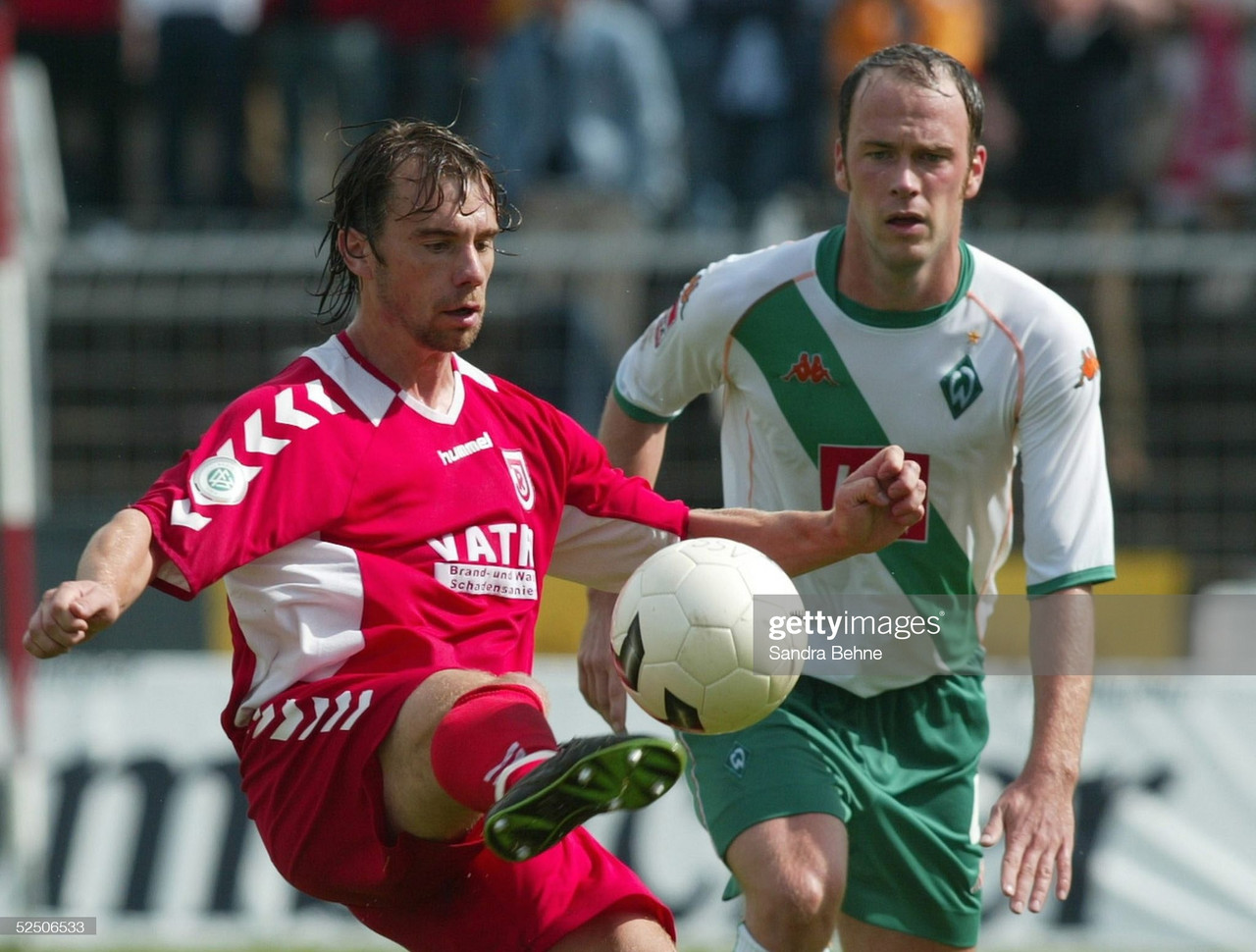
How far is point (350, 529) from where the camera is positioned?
4387 mm

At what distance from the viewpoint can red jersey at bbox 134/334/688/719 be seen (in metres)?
4.28

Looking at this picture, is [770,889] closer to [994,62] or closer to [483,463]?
[483,463]

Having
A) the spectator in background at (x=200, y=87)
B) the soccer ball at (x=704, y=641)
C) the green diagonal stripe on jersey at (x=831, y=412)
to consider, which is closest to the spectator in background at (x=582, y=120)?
the spectator in background at (x=200, y=87)

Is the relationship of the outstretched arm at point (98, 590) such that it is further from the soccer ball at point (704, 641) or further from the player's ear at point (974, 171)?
the player's ear at point (974, 171)

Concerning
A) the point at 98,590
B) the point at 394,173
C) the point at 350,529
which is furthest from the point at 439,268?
the point at 98,590

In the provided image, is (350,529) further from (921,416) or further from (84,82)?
(84,82)

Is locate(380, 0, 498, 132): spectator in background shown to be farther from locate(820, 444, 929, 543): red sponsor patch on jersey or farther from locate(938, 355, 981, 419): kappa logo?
locate(938, 355, 981, 419): kappa logo

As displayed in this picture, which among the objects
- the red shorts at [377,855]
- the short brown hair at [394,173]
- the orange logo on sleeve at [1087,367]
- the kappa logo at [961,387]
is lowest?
the red shorts at [377,855]

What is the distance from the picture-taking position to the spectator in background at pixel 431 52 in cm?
1094

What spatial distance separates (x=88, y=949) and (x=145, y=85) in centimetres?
565

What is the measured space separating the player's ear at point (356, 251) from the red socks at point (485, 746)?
1.19m

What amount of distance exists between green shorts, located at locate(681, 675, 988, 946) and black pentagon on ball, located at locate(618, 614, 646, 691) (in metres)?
0.66

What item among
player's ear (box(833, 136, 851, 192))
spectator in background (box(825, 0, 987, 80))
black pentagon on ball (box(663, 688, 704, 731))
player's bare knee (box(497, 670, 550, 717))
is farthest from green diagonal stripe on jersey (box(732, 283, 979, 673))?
spectator in background (box(825, 0, 987, 80))

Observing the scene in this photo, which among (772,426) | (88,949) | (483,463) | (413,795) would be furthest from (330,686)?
(88,949)
